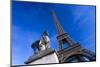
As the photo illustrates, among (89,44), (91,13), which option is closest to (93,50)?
(89,44)

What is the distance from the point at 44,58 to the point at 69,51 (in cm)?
31

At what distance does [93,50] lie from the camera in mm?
2547

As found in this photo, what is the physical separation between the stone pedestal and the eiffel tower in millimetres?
64

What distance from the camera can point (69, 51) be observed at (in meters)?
2.44

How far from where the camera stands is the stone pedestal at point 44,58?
7.57 ft

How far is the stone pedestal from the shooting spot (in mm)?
2307

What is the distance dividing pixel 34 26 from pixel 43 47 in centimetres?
25

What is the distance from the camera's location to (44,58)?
7.71 feet

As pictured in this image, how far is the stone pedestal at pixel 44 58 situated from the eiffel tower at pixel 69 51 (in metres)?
0.06

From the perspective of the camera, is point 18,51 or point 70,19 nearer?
point 18,51

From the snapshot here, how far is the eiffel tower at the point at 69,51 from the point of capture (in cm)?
240
